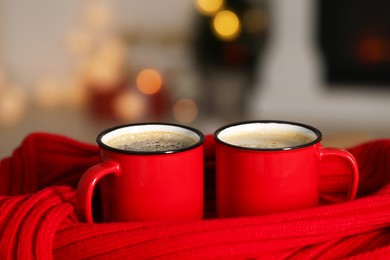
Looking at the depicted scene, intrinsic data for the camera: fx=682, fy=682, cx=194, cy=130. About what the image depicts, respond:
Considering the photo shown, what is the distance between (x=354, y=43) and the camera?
311 cm

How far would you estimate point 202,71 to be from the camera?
3275mm

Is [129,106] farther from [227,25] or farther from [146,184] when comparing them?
[146,184]

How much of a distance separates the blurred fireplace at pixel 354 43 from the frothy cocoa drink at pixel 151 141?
250cm

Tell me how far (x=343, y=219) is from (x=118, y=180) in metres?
0.21

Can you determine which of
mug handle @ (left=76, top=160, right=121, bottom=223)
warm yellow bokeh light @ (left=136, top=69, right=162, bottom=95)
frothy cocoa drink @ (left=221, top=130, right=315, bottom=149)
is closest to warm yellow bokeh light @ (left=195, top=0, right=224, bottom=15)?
warm yellow bokeh light @ (left=136, top=69, right=162, bottom=95)

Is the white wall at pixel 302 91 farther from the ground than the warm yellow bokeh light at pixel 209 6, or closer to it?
closer to it

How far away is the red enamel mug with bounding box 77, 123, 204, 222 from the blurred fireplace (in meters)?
2.57

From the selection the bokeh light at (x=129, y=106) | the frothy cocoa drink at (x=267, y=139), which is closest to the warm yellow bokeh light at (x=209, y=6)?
the bokeh light at (x=129, y=106)

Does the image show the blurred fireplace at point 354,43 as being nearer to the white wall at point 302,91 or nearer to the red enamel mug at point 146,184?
the white wall at point 302,91

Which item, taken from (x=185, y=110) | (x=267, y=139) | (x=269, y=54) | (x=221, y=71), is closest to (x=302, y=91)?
(x=269, y=54)

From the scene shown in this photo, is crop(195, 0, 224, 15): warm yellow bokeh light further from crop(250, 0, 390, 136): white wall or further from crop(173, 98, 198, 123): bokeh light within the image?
crop(173, 98, 198, 123): bokeh light

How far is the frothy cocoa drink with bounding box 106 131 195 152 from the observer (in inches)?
26.6

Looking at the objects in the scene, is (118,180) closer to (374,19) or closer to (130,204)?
(130,204)

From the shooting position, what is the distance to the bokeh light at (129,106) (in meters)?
3.10
